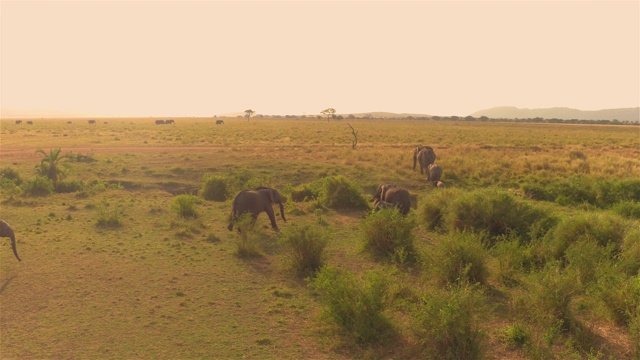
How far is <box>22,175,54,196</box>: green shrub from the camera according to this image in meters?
17.4

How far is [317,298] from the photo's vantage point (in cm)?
825

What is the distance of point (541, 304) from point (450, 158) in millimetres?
21979

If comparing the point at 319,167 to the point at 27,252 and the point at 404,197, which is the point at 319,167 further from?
the point at 27,252

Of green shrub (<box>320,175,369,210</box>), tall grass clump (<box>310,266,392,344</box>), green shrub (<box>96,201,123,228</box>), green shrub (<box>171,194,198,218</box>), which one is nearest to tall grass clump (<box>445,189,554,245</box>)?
green shrub (<box>320,175,369,210</box>)

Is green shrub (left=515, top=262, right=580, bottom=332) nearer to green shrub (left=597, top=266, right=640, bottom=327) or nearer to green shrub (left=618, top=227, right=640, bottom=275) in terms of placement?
green shrub (left=597, top=266, right=640, bottom=327)

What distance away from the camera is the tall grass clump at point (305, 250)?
30.7 ft

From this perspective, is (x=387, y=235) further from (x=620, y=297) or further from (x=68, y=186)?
(x=68, y=186)

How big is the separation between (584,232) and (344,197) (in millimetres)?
7840

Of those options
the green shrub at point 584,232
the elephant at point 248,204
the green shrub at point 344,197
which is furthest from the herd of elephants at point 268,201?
the green shrub at point 584,232

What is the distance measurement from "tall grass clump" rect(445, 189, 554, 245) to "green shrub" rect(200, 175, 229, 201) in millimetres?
9282

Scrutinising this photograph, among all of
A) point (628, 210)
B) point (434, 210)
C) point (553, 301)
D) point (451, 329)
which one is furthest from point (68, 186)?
point (628, 210)

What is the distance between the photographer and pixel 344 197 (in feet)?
52.1

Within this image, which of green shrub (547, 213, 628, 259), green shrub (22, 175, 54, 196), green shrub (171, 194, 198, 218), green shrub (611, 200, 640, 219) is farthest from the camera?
green shrub (22, 175, 54, 196)

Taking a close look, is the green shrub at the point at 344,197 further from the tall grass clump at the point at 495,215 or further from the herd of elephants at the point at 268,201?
the tall grass clump at the point at 495,215
